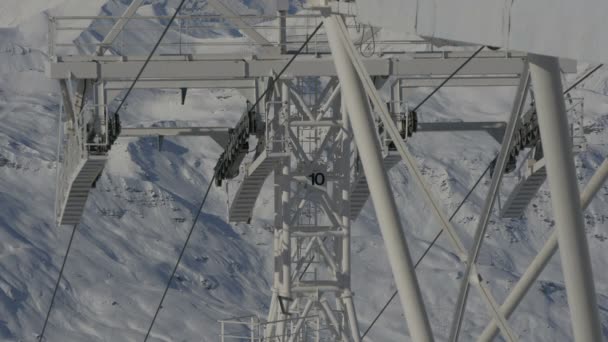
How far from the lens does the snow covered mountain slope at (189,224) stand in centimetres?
13450

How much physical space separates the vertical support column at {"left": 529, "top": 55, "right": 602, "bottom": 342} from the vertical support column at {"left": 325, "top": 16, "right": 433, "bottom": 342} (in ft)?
13.0

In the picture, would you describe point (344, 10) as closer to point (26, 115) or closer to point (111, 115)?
point (111, 115)

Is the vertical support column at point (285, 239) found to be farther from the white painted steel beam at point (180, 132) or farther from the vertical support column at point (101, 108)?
the vertical support column at point (101, 108)

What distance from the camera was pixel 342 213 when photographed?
112 feet

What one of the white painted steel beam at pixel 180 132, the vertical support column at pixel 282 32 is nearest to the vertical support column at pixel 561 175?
the vertical support column at pixel 282 32

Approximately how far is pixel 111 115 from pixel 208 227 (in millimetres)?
112896

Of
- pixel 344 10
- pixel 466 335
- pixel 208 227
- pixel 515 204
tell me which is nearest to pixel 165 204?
pixel 208 227

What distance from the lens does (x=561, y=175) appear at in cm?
1331

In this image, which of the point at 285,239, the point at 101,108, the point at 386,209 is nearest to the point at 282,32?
the point at 101,108

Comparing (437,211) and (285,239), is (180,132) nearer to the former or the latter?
(285,239)

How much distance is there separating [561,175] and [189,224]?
132 m

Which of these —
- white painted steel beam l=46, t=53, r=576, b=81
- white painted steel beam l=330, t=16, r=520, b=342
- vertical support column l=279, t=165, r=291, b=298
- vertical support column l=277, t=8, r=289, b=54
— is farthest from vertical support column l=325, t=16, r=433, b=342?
vertical support column l=279, t=165, r=291, b=298

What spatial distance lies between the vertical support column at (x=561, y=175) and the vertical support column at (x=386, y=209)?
3.97 metres

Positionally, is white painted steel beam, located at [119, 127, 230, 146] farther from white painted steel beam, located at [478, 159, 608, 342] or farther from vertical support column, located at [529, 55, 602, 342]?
vertical support column, located at [529, 55, 602, 342]
